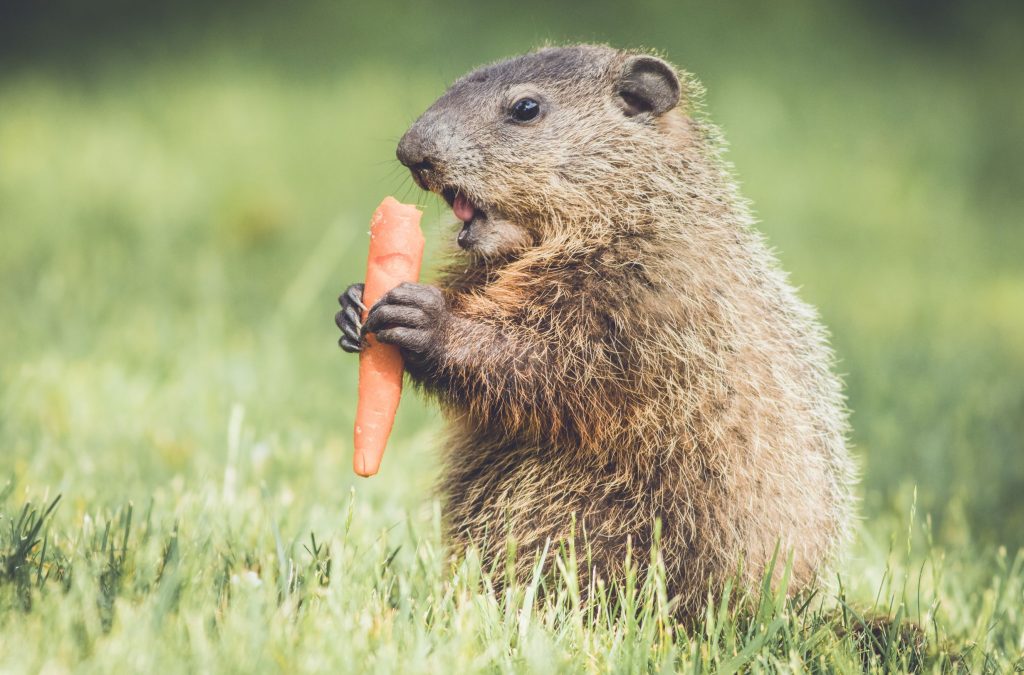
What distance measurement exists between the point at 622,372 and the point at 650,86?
1.06 meters

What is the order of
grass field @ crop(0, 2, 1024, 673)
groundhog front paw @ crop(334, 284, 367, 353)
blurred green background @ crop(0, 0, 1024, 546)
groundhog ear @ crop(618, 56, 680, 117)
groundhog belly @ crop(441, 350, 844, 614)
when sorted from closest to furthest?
grass field @ crop(0, 2, 1024, 673) → groundhog belly @ crop(441, 350, 844, 614) → groundhog front paw @ crop(334, 284, 367, 353) → groundhog ear @ crop(618, 56, 680, 117) → blurred green background @ crop(0, 0, 1024, 546)

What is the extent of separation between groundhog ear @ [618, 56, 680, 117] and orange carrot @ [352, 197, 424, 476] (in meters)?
0.89

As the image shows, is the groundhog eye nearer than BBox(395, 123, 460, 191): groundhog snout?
No

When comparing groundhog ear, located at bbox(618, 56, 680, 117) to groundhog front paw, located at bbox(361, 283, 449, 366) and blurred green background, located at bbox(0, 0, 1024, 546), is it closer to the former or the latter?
blurred green background, located at bbox(0, 0, 1024, 546)

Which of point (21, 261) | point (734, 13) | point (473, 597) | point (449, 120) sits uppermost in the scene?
point (734, 13)

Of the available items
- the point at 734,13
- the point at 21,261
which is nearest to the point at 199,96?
the point at 21,261

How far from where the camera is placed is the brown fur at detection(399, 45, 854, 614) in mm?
2971

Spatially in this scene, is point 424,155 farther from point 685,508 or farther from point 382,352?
point 685,508

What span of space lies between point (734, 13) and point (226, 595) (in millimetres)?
10491

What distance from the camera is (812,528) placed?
3.11 m

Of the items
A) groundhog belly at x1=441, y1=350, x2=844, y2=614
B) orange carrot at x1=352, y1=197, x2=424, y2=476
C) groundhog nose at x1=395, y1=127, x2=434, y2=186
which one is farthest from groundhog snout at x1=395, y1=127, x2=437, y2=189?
groundhog belly at x1=441, y1=350, x2=844, y2=614

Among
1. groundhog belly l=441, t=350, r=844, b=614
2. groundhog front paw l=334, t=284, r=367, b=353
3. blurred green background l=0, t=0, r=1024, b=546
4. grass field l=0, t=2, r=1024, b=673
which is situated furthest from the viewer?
blurred green background l=0, t=0, r=1024, b=546

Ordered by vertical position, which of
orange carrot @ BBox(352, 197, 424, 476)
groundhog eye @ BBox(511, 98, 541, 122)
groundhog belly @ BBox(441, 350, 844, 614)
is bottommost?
groundhog belly @ BBox(441, 350, 844, 614)

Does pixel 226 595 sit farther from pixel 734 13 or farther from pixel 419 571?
pixel 734 13
